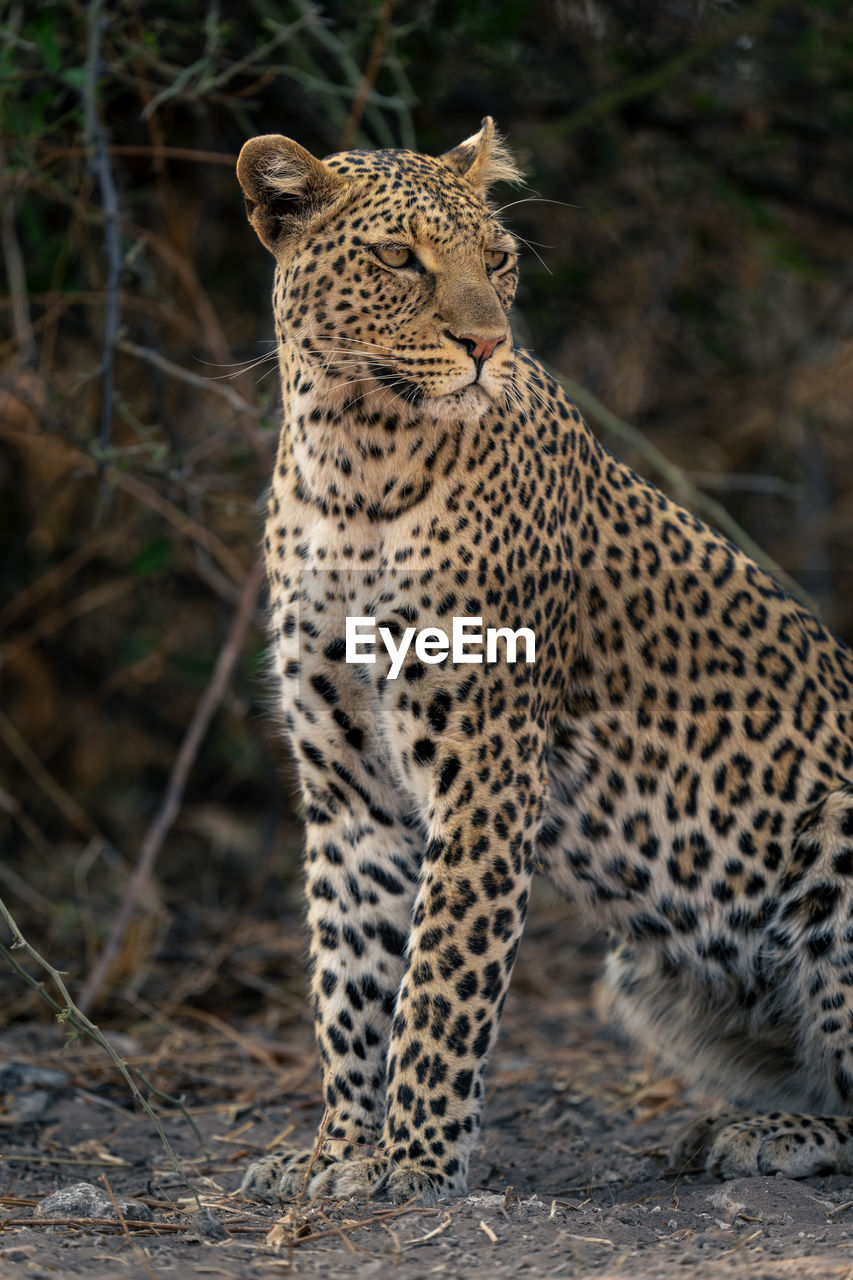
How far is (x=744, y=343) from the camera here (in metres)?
9.45

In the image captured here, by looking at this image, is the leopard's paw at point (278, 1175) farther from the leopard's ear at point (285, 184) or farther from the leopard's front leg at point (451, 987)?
the leopard's ear at point (285, 184)

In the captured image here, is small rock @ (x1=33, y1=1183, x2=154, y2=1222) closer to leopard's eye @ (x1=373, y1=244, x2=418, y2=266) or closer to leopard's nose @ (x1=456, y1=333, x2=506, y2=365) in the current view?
leopard's nose @ (x1=456, y1=333, x2=506, y2=365)

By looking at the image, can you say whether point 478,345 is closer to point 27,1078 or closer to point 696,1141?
point 696,1141

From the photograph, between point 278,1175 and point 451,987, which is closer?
point 451,987

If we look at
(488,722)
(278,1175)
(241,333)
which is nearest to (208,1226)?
(278,1175)

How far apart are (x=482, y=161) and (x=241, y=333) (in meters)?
4.12

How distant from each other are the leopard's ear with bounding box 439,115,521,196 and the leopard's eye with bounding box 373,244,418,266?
53cm

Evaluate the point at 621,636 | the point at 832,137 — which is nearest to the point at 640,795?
the point at 621,636

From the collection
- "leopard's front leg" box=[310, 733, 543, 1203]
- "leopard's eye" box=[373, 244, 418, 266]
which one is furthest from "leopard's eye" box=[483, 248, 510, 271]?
"leopard's front leg" box=[310, 733, 543, 1203]

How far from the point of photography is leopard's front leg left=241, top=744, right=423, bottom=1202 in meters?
4.22

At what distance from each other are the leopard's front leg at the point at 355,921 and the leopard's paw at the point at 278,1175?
0.01 meters

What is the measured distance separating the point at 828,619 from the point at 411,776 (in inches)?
257

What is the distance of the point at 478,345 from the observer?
372cm

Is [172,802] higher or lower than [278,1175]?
higher
